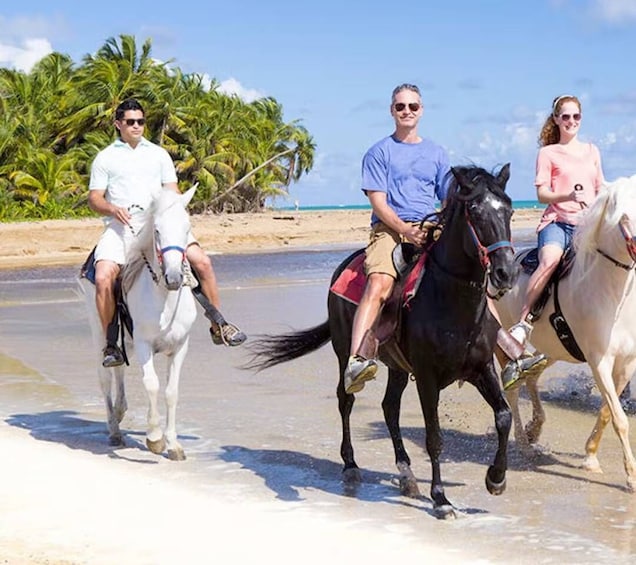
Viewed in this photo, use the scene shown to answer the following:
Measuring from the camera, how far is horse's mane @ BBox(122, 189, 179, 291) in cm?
762

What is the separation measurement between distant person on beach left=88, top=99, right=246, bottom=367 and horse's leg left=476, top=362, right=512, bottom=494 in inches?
97.4

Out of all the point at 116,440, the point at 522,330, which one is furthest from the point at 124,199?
the point at 522,330

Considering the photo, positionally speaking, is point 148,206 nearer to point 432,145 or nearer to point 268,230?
point 432,145

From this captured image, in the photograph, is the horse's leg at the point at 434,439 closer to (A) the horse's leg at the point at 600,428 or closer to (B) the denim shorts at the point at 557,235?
(A) the horse's leg at the point at 600,428

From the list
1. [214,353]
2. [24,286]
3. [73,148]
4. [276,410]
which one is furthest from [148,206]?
[73,148]

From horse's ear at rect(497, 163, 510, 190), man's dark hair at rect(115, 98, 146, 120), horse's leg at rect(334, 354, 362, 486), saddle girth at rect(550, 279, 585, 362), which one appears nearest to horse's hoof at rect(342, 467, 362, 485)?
horse's leg at rect(334, 354, 362, 486)

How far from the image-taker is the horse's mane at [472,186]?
5.88 meters

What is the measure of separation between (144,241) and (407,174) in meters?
2.20

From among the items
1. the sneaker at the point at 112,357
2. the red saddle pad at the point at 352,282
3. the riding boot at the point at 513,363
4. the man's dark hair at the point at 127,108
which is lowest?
the sneaker at the point at 112,357

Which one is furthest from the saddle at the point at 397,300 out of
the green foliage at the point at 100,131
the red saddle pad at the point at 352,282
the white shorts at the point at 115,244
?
the green foliage at the point at 100,131

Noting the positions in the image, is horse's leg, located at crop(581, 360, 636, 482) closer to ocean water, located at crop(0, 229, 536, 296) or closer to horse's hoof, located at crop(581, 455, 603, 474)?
horse's hoof, located at crop(581, 455, 603, 474)

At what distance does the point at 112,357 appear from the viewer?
8.09m

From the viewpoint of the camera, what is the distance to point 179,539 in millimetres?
5770

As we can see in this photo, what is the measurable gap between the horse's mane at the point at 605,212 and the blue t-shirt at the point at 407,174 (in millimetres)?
1074
